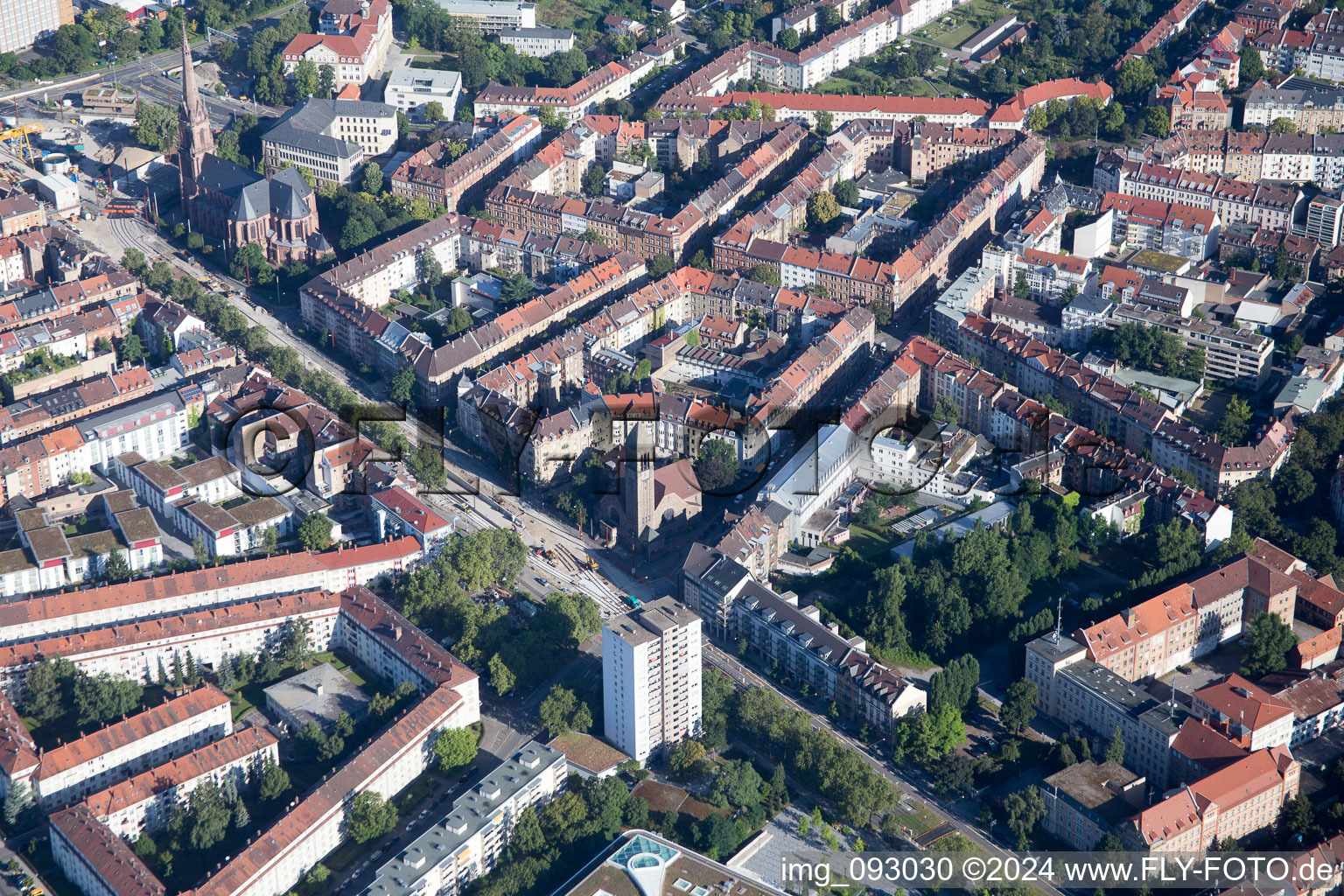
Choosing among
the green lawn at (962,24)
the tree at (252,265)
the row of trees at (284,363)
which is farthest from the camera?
the green lawn at (962,24)

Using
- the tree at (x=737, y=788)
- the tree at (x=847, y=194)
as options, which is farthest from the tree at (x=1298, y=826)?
the tree at (x=847, y=194)

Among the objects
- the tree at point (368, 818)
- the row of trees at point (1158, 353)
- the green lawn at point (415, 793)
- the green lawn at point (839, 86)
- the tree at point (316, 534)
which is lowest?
the green lawn at point (415, 793)

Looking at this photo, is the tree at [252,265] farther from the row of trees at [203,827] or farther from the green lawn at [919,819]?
the green lawn at [919,819]

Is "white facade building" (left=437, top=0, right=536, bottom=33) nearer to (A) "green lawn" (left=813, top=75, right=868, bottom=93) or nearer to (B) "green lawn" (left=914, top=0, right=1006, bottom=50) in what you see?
(A) "green lawn" (left=813, top=75, right=868, bottom=93)

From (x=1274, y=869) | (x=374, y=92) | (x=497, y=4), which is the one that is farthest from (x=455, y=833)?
(x=497, y=4)

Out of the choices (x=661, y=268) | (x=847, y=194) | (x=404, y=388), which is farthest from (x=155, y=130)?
(x=847, y=194)

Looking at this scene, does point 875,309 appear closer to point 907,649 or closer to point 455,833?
point 907,649
